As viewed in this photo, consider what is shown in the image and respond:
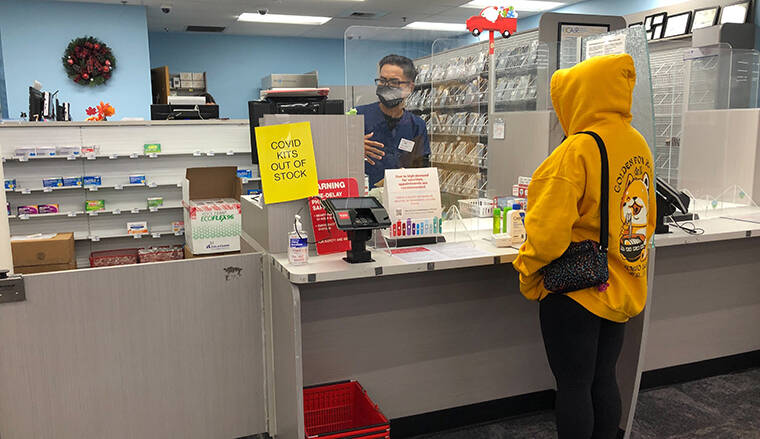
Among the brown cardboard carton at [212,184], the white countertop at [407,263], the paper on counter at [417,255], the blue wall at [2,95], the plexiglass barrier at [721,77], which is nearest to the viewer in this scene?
the white countertop at [407,263]

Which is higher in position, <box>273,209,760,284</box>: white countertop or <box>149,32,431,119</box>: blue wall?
<box>149,32,431,119</box>: blue wall

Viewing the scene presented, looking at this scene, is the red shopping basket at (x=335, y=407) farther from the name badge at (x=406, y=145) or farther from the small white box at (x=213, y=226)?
the small white box at (x=213, y=226)

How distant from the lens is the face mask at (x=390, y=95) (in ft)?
8.93

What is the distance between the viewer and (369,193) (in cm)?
268

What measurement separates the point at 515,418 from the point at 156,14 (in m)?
8.80

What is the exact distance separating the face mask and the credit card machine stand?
2.34 ft

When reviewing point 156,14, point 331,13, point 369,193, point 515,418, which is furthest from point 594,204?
point 156,14

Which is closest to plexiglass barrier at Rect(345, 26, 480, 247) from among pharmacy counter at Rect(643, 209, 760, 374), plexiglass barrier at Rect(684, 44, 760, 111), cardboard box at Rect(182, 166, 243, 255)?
pharmacy counter at Rect(643, 209, 760, 374)

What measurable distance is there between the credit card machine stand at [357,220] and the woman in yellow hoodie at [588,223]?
20.8 inches

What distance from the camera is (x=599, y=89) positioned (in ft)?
5.89

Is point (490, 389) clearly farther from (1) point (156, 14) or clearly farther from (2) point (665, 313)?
(1) point (156, 14)

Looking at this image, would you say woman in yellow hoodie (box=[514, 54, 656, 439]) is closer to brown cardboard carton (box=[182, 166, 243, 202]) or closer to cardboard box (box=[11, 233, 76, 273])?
brown cardboard carton (box=[182, 166, 243, 202])

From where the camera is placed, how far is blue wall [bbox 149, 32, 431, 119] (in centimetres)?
1138

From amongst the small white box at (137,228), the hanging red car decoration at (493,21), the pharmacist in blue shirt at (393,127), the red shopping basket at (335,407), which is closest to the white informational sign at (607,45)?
the pharmacist in blue shirt at (393,127)
